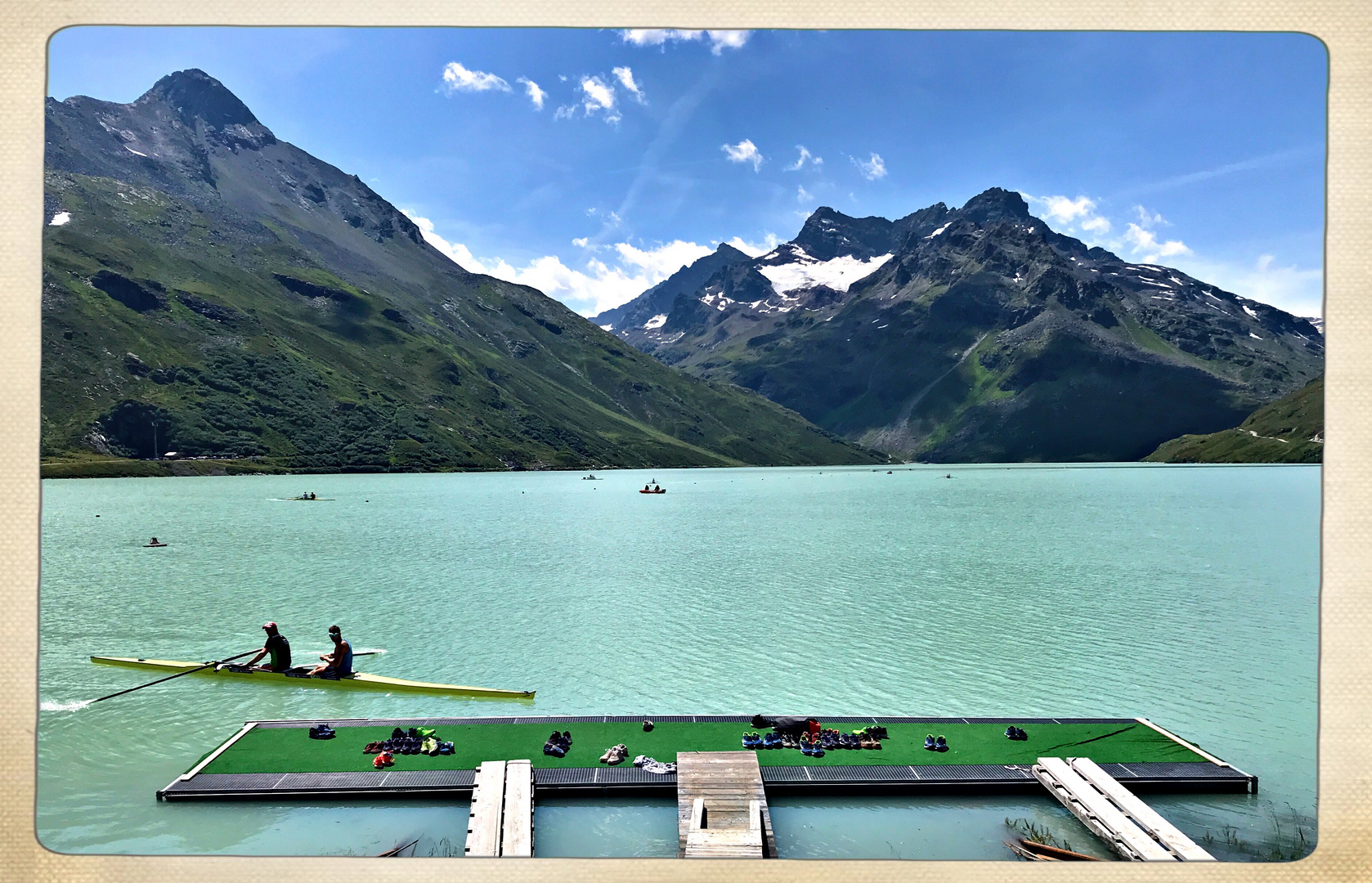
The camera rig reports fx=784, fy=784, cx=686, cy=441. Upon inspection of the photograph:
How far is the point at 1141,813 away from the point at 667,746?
21.5 feet

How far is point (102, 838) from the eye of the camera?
10.5 metres

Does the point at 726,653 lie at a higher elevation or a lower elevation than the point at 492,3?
lower

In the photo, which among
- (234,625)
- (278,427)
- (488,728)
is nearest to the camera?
(488,728)

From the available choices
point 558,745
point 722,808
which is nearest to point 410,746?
point 558,745

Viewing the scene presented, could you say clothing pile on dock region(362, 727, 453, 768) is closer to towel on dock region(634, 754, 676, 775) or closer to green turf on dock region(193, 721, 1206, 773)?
green turf on dock region(193, 721, 1206, 773)

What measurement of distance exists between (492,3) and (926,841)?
10.8 metres

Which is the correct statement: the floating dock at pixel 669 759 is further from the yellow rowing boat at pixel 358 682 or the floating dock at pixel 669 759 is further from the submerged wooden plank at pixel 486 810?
the yellow rowing boat at pixel 358 682

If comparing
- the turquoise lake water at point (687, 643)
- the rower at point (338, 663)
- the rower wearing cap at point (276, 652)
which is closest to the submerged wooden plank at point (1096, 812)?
the turquoise lake water at point (687, 643)

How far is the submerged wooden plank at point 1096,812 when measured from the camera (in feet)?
29.6

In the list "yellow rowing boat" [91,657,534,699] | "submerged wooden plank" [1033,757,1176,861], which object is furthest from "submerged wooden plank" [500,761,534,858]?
"submerged wooden plank" [1033,757,1176,861]

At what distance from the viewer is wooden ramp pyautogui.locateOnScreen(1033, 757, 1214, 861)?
29.2 ft

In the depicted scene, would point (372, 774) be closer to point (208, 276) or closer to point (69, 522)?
point (69, 522)

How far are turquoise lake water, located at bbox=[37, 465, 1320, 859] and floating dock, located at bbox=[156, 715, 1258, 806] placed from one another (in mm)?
305

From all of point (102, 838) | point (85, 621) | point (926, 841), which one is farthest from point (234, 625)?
point (926, 841)
